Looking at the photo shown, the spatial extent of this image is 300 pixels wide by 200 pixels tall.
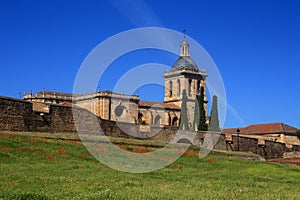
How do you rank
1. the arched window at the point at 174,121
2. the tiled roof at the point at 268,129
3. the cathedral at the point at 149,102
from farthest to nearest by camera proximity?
1. the arched window at the point at 174,121
2. the tiled roof at the point at 268,129
3. the cathedral at the point at 149,102

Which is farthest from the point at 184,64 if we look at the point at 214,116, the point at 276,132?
the point at 214,116

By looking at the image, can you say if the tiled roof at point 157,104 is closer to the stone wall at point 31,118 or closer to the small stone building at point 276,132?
the small stone building at point 276,132

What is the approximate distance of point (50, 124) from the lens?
34.3 m

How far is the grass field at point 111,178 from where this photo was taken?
14.0 m

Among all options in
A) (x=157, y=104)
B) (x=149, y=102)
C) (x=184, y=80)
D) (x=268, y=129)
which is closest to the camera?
(x=268, y=129)

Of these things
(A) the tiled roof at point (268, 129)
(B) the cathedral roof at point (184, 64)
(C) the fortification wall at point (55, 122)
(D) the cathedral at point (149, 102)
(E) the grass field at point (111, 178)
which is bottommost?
(E) the grass field at point (111, 178)

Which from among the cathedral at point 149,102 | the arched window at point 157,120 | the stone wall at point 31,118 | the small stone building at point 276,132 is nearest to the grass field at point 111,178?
the stone wall at point 31,118

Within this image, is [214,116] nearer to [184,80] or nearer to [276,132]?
[276,132]

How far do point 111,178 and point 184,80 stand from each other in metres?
87.4

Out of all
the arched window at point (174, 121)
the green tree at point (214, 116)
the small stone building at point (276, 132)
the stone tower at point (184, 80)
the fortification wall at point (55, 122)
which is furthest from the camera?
the stone tower at point (184, 80)

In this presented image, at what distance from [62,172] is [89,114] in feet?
59.6

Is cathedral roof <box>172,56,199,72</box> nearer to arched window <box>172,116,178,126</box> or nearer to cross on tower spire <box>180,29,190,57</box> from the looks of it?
cross on tower spire <box>180,29,190,57</box>

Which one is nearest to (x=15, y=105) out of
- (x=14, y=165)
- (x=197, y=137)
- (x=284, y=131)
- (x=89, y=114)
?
(x=89, y=114)

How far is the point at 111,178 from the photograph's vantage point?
17.9 metres
